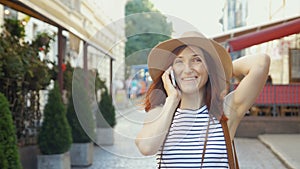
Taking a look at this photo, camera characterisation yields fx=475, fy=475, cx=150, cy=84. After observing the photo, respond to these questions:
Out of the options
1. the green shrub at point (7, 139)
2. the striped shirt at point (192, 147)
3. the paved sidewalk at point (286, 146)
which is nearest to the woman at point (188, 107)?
the striped shirt at point (192, 147)

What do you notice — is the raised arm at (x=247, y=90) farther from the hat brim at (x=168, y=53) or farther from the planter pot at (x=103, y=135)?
the planter pot at (x=103, y=135)

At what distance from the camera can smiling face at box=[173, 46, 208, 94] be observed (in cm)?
154

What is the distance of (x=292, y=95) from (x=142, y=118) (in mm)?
11041

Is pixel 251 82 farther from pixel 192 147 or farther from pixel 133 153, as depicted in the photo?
pixel 133 153

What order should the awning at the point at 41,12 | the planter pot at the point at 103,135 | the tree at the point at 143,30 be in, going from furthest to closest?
the awning at the point at 41,12, the planter pot at the point at 103,135, the tree at the point at 143,30

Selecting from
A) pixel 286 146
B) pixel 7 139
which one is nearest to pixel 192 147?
pixel 7 139

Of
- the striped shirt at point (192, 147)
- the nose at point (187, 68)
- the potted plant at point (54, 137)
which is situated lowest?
the potted plant at point (54, 137)

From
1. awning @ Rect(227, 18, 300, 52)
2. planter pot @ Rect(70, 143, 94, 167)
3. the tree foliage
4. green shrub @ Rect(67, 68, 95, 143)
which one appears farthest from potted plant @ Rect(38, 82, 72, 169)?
green shrub @ Rect(67, 68, 95, 143)

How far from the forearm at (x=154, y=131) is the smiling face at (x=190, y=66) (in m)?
0.10

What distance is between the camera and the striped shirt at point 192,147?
159 cm

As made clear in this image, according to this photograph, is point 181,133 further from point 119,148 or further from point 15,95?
point 15,95

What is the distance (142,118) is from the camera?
1.57m

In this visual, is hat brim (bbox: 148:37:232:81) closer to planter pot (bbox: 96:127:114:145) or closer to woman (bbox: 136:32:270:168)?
woman (bbox: 136:32:270:168)

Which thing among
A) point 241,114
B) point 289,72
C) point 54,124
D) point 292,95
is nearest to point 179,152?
point 241,114
